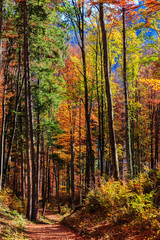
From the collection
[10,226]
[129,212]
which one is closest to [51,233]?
[10,226]

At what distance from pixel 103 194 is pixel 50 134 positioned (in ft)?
23.6

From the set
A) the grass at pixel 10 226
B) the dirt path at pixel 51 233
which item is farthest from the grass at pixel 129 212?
the grass at pixel 10 226

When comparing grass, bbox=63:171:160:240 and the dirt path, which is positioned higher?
grass, bbox=63:171:160:240

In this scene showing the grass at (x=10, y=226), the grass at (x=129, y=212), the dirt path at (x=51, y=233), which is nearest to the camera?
the grass at (x=129, y=212)

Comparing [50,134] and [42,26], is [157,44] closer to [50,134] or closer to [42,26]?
[42,26]

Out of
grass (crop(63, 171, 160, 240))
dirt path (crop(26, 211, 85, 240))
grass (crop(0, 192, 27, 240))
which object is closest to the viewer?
grass (crop(63, 171, 160, 240))

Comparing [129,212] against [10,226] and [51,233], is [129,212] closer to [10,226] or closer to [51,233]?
[51,233]

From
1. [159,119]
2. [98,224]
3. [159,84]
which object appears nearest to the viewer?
→ [98,224]

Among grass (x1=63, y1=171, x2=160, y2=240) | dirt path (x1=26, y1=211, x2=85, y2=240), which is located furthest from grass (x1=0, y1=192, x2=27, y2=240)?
grass (x1=63, y1=171, x2=160, y2=240)

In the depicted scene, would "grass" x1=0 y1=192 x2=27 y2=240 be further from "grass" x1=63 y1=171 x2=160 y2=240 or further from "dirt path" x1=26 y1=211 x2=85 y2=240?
"grass" x1=63 y1=171 x2=160 y2=240

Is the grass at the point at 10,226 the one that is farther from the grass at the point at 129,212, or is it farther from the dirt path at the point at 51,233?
the grass at the point at 129,212

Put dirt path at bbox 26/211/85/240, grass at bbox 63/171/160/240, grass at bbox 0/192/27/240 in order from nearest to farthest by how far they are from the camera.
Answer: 1. grass at bbox 63/171/160/240
2. grass at bbox 0/192/27/240
3. dirt path at bbox 26/211/85/240

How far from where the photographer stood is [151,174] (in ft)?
21.2

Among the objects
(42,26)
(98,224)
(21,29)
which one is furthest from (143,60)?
(98,224)
